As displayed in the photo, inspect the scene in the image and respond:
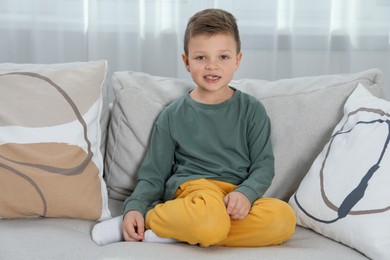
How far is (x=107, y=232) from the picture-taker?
5.05ft

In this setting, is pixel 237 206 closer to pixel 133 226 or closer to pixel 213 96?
pixel 133 226

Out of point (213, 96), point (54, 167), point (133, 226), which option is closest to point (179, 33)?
point (213, 96)

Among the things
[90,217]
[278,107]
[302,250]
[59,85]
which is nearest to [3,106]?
[59,85]

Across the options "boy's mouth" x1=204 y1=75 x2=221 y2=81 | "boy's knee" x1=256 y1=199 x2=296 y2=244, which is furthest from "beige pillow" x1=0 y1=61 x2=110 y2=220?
"boy's knee" x1=256 y1=199 x2=296 y2=244

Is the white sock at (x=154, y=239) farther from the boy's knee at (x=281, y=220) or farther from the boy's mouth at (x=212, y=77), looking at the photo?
the boy's mouth at (x=212, y=77)

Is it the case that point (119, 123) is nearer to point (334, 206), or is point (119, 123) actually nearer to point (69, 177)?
point (69, 177)

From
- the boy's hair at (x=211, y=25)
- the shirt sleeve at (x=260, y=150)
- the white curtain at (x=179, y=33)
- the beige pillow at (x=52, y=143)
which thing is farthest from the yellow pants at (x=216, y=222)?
the white curtain at (x=179, y=33)

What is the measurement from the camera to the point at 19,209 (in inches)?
62.2

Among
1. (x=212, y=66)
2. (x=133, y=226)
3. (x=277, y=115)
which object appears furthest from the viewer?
(x=277, y=115)

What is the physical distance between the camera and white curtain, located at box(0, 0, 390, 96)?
247 cm

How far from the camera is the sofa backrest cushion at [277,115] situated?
1.74 meters

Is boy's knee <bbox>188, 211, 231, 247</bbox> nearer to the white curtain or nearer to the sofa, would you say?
the sofa

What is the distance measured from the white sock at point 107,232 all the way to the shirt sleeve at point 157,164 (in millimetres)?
115

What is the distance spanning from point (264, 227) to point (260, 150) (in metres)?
0.29
